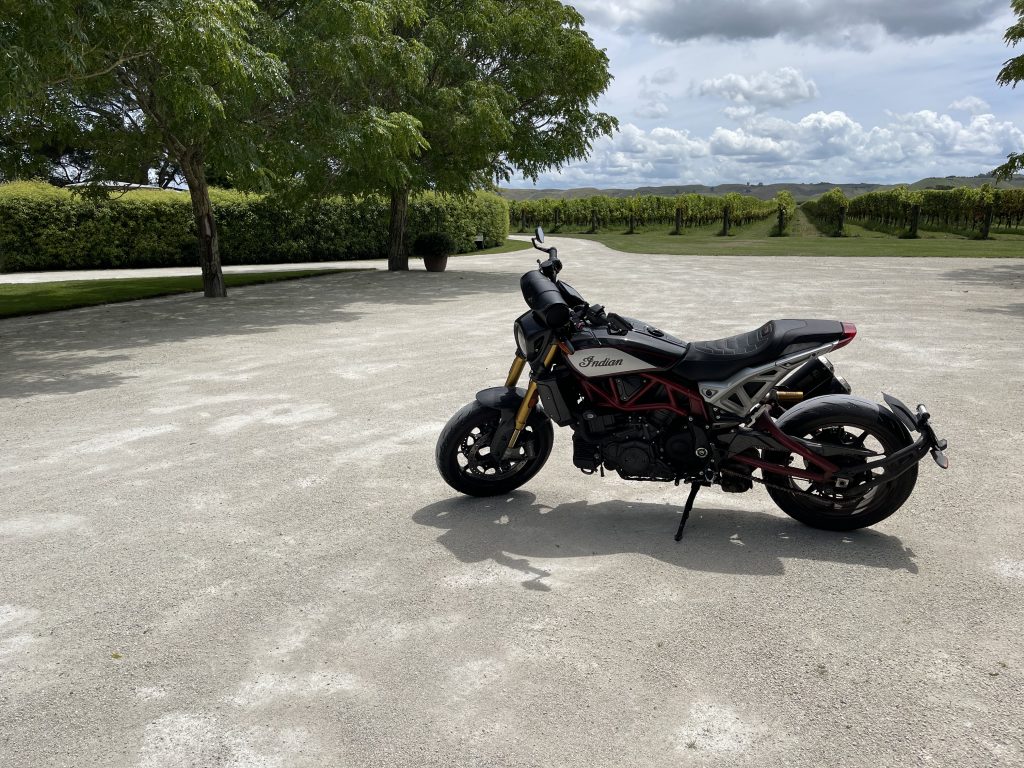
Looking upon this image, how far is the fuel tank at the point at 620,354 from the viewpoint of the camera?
4.11 meters

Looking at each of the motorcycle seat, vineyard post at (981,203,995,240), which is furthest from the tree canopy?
vineyard post at (981,203,995,240)

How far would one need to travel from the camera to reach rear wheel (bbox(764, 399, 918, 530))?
4039mm

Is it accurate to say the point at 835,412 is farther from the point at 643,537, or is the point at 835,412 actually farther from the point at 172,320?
the point at 172,320

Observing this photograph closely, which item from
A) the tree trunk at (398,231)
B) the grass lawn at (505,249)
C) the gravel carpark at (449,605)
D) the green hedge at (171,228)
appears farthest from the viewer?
the grass lawn at (505,249)

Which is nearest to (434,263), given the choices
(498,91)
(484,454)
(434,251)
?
(434,251)

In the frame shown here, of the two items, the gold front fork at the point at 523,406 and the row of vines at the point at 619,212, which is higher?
the row of vines at the point at 619,212

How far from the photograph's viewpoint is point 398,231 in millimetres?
22016

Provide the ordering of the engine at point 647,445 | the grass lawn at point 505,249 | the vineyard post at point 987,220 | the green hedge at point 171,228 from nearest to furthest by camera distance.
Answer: the engine at point 647,445
the green hedge at point 171,228
the grass lawn at point 505,249
the vineyard post at point 987,220

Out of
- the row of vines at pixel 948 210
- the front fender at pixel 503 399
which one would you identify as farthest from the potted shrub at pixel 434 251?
the row of vines at pixel 948 210

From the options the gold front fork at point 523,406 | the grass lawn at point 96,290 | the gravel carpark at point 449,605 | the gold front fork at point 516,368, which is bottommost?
the gravel carpark at point 449,605

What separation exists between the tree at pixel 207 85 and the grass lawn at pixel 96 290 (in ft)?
6.68

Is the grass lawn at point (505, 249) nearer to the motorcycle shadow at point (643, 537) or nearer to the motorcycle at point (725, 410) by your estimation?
the motorcycle shadow at point (643, 537)

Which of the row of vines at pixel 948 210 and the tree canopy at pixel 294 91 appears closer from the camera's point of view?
the tree canopy at pixel 294 91

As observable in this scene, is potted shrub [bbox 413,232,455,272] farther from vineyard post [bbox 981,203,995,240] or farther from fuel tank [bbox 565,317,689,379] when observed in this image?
vineyard post [bbox 981,203,995,240]
